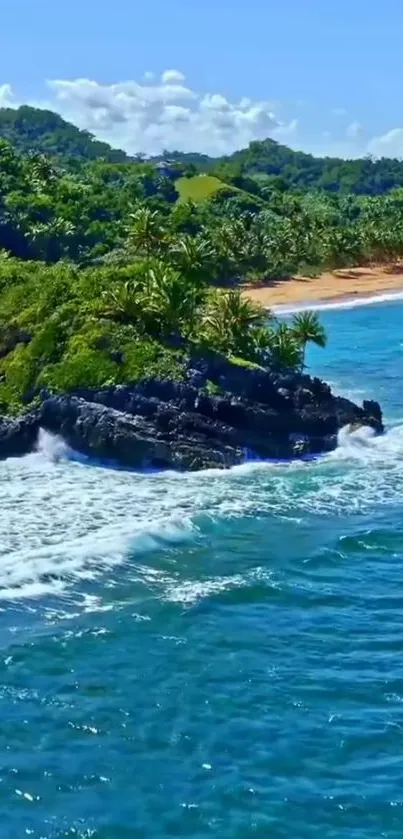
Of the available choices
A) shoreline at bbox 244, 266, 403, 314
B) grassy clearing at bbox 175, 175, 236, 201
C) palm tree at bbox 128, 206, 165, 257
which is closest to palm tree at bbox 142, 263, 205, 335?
palm tree at bbox 128, 206, 165, 257

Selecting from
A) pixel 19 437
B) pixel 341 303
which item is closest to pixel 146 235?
pixel 19 437

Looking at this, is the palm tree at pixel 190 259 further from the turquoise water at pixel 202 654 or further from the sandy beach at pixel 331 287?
the sandy beach at pixel 331 287

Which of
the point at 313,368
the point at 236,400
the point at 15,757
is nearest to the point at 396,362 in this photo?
the point at 313,368

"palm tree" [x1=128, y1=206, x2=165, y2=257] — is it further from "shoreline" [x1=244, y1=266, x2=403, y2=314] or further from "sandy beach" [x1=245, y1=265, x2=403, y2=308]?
"sandy beach" [x1=245, y1=265, x2=403, y2=308]

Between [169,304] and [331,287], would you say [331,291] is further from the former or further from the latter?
[169,304]

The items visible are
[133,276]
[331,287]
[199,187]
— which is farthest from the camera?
[199,187]

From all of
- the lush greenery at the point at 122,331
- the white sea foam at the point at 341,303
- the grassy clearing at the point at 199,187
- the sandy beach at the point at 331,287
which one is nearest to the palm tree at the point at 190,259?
the lush greenery at the point at 122,331
